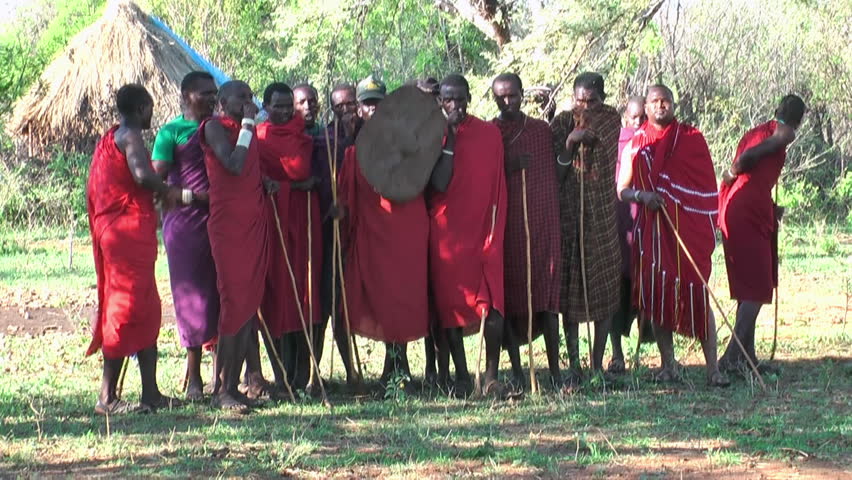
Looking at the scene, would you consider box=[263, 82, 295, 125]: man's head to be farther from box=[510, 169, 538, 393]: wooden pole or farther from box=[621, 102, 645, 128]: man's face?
box=[621, 102, 645, 128]: man's face

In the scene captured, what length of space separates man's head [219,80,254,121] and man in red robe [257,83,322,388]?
31 cm

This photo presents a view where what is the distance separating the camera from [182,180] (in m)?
6.73

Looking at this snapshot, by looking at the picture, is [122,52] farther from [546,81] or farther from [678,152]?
[678,152]

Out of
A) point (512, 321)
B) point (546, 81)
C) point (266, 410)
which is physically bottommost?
point (266, 410)

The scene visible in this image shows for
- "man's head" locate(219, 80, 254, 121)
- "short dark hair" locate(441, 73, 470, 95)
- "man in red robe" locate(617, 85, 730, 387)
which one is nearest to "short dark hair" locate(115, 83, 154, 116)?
"man's head" locate(219, 80, 254, 121)

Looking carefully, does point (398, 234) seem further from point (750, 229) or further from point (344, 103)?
point (750, 229)

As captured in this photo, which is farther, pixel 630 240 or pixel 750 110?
pixel 750 110

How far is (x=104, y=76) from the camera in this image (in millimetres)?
15719

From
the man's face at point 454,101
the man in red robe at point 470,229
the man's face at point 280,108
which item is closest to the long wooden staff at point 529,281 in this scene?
the man in red robe at point 470,229

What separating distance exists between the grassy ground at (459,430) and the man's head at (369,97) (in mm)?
1650

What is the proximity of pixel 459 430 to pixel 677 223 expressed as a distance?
2.14 m

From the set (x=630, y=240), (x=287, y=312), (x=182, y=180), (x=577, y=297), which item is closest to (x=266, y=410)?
(x=287, y=312)

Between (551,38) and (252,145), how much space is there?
195 inches

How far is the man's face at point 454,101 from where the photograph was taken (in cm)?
685
